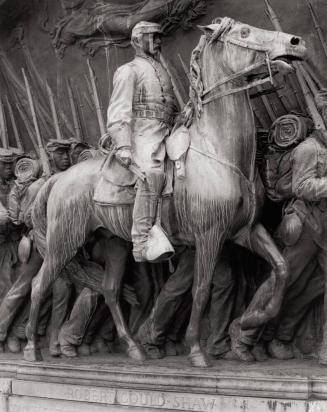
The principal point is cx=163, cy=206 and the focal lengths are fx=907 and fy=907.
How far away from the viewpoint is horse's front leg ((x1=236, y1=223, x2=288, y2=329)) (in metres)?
8.53

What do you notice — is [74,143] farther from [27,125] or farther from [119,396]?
[119,396]

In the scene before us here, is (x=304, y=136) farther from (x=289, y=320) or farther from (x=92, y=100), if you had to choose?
(x=92, y=100)

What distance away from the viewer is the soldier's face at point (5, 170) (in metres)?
11.1

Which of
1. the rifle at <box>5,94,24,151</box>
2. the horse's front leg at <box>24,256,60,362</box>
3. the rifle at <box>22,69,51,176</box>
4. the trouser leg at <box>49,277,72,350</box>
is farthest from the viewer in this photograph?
the rifle at <box>5,94,24,151</box>

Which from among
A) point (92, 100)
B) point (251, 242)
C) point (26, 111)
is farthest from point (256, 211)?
point (26, 111)

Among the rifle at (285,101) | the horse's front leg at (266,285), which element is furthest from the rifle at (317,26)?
the horse's front leg at (266,285)

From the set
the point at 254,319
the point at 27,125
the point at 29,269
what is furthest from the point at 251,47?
the point at 27,125

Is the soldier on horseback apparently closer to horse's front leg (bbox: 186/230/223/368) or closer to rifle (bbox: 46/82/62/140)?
horse's front leg (bbox: 186/230/223/368)

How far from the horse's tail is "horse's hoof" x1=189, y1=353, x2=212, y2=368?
2103 mm

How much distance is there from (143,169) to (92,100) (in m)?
3.08

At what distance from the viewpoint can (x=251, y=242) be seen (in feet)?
28.5

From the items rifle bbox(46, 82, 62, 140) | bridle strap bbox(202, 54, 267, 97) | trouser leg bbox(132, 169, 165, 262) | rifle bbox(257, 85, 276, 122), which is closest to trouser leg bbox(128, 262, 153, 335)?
trouser leg bbox(132, 169, 165, 262)

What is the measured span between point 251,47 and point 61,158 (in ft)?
10.0

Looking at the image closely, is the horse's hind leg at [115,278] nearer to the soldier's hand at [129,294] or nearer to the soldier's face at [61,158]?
the soldier's hand at [129,294]
